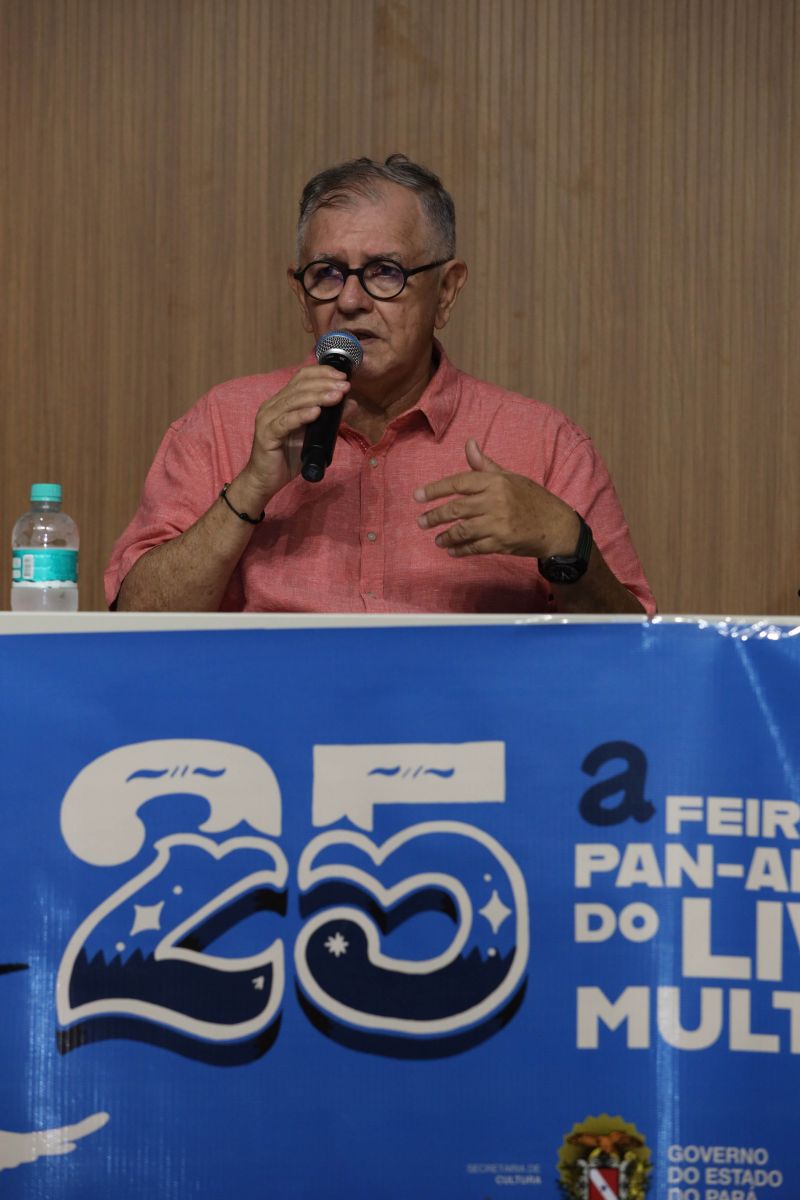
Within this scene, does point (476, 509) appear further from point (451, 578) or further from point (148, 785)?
point (148, 785)

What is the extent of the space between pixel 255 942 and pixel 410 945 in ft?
0.46

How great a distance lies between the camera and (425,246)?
6.45ft

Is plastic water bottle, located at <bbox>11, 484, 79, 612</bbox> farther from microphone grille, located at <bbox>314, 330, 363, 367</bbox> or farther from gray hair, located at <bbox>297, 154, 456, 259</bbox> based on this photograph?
gray hair, located at <bbox>297, 154, 456, 259</bbox>

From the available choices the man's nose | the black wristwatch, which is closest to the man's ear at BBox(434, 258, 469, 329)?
the man's nose

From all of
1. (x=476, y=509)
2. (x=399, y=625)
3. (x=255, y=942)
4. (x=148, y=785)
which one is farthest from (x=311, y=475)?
(x=255, y=942)

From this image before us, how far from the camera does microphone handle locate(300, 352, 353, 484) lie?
1.53 m

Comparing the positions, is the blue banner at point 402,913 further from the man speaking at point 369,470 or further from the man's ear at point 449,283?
the man's ear at point 449,283

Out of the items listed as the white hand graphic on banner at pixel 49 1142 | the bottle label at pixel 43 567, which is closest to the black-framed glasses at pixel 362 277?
the bottle label at pixel 43 567

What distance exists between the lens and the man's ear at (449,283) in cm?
202

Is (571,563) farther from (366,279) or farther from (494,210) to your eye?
(494,210)

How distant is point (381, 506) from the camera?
194 cm

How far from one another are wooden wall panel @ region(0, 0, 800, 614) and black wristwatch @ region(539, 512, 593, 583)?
136 centimetres

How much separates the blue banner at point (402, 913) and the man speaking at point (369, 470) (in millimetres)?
541

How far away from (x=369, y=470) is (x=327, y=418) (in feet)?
1.05
